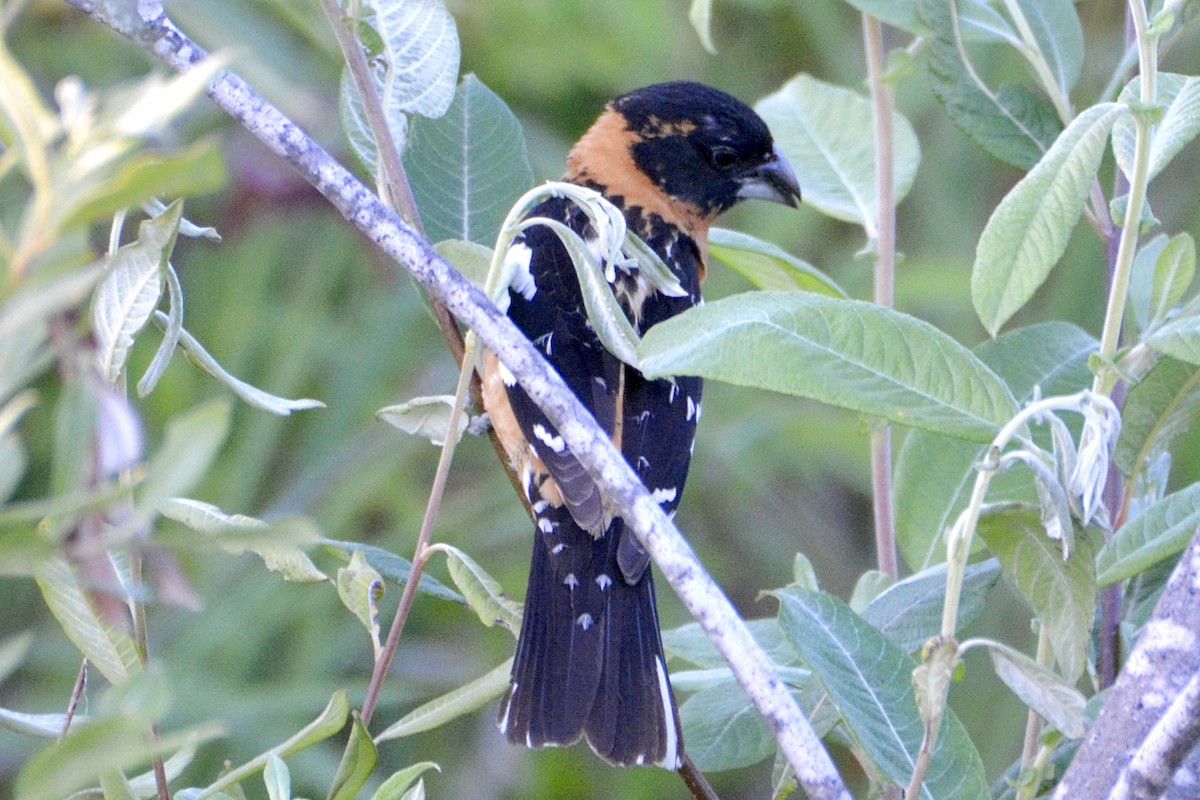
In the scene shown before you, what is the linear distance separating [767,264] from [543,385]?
0.74 metres

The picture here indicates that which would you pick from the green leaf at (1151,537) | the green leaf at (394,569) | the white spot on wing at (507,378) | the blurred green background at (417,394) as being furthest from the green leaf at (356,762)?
the blurred green background at (417,394)

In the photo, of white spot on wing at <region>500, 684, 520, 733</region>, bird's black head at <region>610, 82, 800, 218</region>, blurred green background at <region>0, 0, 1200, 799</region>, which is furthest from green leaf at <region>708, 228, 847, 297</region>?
blurred green background at <region>0, 0, 1200, 799</region>

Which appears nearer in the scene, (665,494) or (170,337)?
(170,337)

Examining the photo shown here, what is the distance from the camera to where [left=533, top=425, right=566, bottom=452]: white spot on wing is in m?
1.97

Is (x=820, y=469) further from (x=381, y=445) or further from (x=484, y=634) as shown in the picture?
(x=381, y=445)

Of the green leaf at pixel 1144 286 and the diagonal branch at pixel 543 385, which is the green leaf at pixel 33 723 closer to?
the diagonal branch at pixel 543 385

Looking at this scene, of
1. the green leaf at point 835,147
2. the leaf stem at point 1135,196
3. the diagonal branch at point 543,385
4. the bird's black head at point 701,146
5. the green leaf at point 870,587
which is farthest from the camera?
the bird's black head at point 701,146

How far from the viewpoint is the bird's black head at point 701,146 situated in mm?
2836

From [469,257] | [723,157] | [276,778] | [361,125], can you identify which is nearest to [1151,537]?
[469,257]

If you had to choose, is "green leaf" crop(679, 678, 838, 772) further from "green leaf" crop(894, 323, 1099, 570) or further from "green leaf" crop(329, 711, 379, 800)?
"green leaf" crop(329, 711, 379, 800)

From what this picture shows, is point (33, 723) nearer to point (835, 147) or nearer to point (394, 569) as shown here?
point (394, 569)

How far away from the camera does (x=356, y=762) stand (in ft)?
3.74

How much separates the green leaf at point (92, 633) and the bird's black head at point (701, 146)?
190cm

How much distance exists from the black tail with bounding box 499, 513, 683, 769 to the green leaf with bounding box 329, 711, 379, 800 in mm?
585
